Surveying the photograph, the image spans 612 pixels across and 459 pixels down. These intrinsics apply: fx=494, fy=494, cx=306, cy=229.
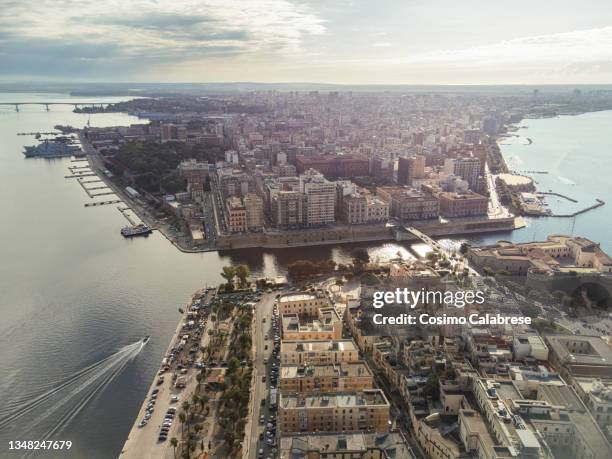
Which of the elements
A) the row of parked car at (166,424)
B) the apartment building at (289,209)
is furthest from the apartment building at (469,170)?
the row of parked car at (166,424)

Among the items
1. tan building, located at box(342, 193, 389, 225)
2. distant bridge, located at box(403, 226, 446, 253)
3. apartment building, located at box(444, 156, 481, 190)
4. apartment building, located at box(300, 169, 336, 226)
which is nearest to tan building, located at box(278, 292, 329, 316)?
distant bridge, located at box(403, 226, 446, 253)

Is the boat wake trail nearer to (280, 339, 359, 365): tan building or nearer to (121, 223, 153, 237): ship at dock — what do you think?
(280, 339, 359, 365): tan building

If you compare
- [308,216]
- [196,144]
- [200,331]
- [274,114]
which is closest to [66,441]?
[200,331]

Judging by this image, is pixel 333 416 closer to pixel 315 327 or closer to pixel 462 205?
pixel 315 327

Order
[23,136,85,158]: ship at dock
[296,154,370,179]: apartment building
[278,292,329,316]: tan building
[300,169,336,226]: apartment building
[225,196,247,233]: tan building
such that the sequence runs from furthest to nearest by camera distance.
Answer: [23,136,85,158]: ship at dock
[296,154,370,179]: apartment building
[300,169,336,226]: apartment building
[225,196,247,233]: tan building
[278,292,329,316]: tan building

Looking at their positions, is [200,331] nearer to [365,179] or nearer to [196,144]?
[365,179]

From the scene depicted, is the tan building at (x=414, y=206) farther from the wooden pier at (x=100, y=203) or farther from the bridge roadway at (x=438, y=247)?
the wooden pier at (x=100, y=203)

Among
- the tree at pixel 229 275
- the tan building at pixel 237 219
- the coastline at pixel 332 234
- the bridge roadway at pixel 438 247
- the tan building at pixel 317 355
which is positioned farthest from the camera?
the tan building at pixel 237 219
